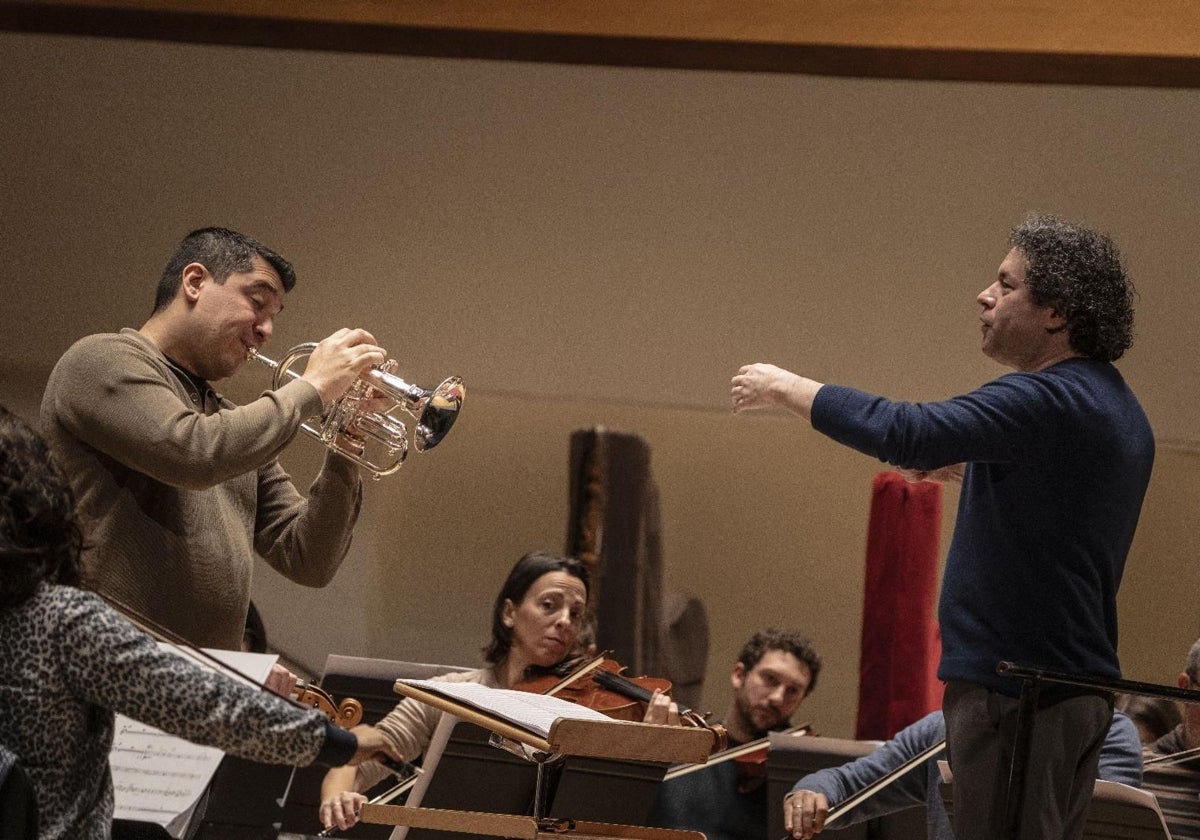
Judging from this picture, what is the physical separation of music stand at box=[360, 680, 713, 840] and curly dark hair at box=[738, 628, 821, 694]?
79.4 inches

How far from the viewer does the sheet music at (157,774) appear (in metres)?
2.30

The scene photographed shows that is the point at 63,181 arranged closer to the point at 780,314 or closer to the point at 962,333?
the point at 780,314

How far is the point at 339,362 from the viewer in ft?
8.05

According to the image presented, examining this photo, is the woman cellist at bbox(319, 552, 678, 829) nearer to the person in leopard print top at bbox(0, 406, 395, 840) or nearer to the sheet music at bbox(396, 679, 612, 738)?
the sheet music at bbox(396, 679, 612, 738)

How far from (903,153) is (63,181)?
105 inches

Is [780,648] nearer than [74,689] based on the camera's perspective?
No

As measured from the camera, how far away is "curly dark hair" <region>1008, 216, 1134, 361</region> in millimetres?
2150

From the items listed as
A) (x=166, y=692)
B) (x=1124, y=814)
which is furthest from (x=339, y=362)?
(x=1124, y=814)

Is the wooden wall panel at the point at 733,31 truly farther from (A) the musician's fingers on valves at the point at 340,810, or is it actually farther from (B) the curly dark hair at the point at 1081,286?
(A) the musician's fingers on valves at the point at 340,810

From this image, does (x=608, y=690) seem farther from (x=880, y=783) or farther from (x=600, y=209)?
(x=600, y=209)

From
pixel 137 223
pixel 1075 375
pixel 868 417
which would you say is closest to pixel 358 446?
pixel 868 417

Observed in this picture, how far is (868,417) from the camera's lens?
205cm

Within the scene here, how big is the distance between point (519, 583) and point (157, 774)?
1.32m

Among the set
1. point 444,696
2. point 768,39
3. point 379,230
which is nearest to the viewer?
point 444,696
